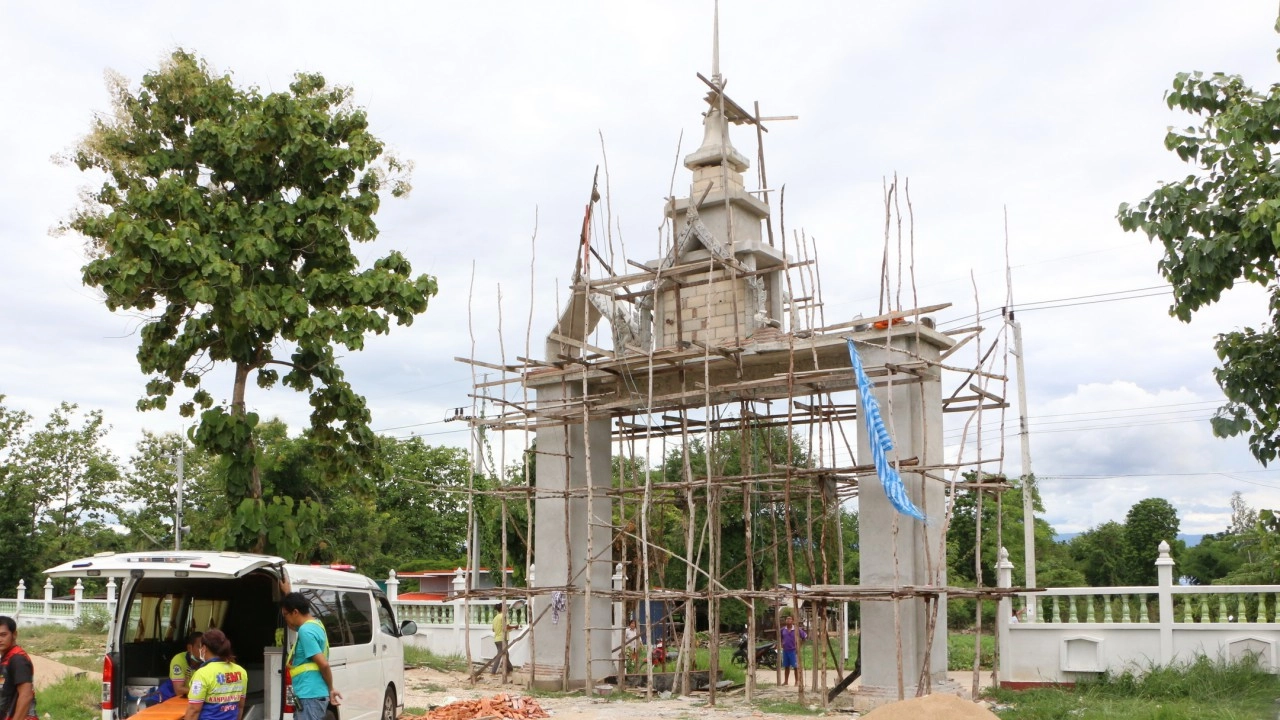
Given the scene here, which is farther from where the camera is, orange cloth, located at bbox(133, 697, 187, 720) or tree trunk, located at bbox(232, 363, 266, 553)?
tree trunk, located at bbox(232, 363, 266, 553)

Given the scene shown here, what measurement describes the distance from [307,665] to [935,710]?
5447mm

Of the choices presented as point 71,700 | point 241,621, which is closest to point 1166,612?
point 241,621

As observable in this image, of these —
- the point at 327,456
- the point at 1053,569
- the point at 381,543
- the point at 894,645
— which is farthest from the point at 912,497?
the point at 381,543

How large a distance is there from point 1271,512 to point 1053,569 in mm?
33814

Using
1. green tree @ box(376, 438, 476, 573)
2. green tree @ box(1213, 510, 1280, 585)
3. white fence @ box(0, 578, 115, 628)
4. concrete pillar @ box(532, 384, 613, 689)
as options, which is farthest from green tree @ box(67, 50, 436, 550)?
green tree @ box(376, 438, 476, 573)

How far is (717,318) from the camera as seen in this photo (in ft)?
56.1

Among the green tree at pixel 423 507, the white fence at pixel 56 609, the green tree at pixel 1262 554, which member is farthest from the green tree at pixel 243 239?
the green tree at pixel 423 507

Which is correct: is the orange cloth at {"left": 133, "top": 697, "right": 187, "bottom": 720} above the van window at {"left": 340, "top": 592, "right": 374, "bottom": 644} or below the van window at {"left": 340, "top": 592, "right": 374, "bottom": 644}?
below

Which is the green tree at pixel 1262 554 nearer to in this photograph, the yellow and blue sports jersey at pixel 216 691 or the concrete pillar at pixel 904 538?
the concrete pillar at pixel 904 538

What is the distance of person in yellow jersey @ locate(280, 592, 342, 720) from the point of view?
8695 mm

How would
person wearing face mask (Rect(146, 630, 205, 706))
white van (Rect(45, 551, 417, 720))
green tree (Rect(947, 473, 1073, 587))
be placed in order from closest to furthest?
white van (Rect(45, 551, 417, 720))
person wearing face mask (Rect(146, 630, 205, 706))
green tree (Rect(947, 473, 1073, 587))

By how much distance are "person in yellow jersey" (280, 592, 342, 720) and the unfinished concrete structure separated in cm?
635

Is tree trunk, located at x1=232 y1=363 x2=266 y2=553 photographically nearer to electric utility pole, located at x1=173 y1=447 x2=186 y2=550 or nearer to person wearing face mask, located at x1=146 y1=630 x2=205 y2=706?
person wearing face mask, located at x1=146 y1=630 x2=205 y2=706

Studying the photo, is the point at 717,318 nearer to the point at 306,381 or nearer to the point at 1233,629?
the point at 306,381
